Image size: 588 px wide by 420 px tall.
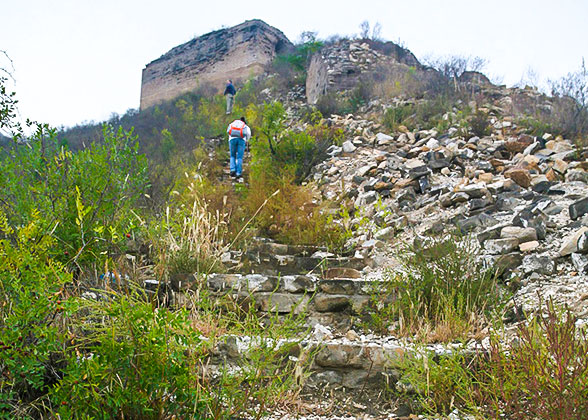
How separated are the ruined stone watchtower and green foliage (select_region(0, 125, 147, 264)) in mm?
21376

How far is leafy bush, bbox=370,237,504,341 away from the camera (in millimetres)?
2805

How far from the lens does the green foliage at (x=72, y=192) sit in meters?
2.91

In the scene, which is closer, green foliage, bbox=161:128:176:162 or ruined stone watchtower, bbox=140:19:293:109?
green foliage, bbox=161:128:176:162

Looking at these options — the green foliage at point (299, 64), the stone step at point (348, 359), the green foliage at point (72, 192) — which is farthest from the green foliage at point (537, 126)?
the green foliage at point (299, 64)

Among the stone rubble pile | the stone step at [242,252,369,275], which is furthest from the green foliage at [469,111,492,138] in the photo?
the stone step at [242,252,369,275]

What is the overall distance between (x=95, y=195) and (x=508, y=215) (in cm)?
383

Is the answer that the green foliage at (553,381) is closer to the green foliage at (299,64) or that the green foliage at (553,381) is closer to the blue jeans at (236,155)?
the blue jeans at (236,155)

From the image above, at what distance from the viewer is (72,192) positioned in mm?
2910

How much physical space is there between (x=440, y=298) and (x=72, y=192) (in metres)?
2.60

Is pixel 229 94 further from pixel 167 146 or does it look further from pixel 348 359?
pixel 348 359

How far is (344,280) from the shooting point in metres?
3.71

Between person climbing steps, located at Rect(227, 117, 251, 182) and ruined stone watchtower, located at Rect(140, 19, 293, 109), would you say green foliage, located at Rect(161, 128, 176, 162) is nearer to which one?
person climbing steps, located at Rect(227, 117, 251, 182)

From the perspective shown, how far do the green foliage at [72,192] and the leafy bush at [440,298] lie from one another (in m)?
1.90

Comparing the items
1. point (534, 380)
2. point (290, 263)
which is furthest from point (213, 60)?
point (534, 380)
